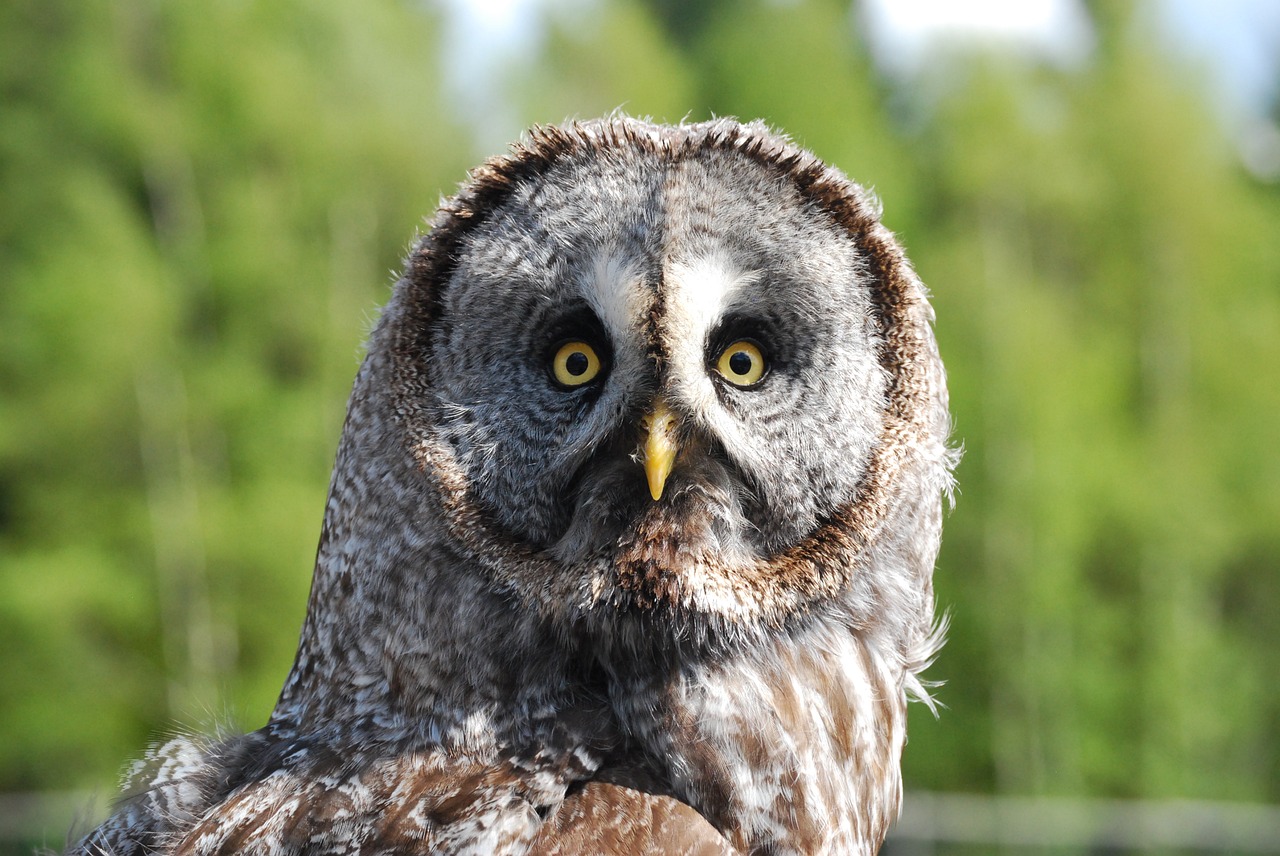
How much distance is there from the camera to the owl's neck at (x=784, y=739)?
4.48 ft

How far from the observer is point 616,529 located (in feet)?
4.66

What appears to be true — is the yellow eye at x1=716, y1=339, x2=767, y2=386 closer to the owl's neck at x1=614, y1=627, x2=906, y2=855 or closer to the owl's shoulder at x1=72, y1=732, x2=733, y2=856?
the owl's neck at x1=614, y1=627, x2=906, y2=855

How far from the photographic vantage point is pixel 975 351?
10.5 metres

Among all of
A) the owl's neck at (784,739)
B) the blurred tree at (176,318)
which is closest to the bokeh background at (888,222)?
the blurred tree at (176,318)

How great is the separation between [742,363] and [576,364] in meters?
0.20

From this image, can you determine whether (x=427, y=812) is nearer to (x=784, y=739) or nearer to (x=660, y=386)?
(x=784, y=739)

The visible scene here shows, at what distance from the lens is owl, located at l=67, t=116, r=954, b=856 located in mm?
1359

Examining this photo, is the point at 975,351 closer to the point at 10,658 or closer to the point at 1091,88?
the point at 1091,88

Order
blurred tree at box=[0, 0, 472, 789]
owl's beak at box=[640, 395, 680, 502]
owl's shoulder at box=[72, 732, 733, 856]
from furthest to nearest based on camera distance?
blurred tree at box=[0, 0, 472, 789], owl's beak at box=[640, 395, 680, 502], owl's shoulder at box=[72, 732, 733, 856]

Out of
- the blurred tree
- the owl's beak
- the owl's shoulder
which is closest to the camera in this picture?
the owl's shoulder

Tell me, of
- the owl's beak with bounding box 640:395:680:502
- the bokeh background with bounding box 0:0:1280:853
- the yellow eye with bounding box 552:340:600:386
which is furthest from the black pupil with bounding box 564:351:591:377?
the bokeh background with bounding box 0:0:1280:853

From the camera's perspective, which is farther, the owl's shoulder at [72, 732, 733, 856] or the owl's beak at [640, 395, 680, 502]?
the owl's beak at [640, 395, 680, 502]

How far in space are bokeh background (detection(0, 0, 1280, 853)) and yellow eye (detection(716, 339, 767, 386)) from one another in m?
6.93

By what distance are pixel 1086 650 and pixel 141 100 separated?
30.5 ft
